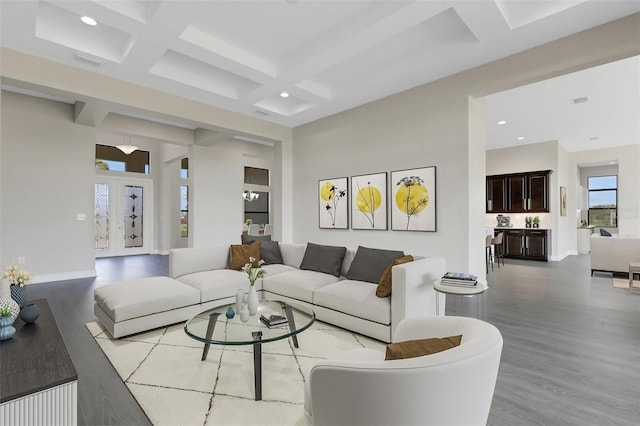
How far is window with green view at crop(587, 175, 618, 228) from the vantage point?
10675mm

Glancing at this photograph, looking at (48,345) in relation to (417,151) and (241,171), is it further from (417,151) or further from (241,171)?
(241,171)

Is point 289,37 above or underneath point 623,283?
above

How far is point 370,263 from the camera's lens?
3676mm

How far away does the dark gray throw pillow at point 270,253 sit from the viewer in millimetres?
4777

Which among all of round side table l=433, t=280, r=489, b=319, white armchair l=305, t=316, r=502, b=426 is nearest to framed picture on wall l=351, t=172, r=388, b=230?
round side table l=433, t=280, r=489, b=319

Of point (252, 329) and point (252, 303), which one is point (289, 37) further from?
point (252, 329)

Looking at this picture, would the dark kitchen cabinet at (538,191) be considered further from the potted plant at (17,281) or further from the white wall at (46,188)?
the white wall at (46,188)

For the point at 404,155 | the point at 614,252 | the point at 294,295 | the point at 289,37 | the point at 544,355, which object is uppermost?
the point at 289,37

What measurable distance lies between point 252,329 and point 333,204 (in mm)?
4022

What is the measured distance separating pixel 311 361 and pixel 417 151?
3589mm

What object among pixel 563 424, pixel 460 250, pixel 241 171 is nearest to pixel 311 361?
pixel 563 424

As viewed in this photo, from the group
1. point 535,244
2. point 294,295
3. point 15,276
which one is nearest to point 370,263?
point 294,295

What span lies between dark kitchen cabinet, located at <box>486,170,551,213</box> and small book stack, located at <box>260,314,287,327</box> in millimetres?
8792

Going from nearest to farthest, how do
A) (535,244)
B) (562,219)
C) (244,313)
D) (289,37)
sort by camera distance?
(244,313), (289,37), (535,244), (562,219)
